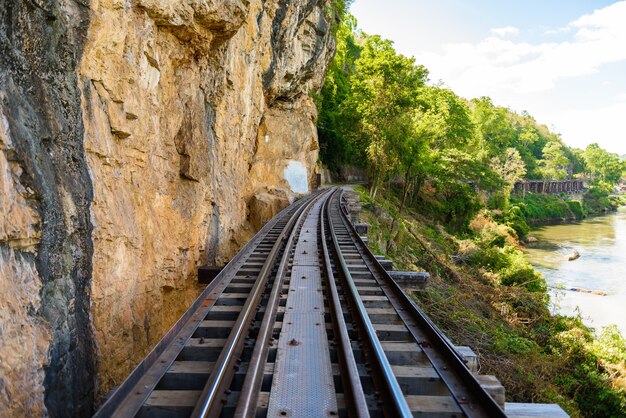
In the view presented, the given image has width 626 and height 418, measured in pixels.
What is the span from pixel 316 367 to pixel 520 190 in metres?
73.6

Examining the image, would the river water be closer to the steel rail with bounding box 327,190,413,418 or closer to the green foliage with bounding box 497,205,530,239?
the green foliage with bounding box 497,205,530,239

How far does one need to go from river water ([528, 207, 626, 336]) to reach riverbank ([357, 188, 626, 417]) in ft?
7.25

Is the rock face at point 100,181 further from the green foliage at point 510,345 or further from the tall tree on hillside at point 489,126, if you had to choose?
the tall tree on hillside at point 489,126

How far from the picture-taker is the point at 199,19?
8.45 metres

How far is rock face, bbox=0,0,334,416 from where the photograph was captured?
3666 millimetres

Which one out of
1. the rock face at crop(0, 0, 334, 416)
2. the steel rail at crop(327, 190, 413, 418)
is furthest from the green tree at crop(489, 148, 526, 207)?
the steel rail at crop(327, 190, 413, 418)

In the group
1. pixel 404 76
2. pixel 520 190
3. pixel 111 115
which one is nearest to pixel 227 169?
pixel 111 115

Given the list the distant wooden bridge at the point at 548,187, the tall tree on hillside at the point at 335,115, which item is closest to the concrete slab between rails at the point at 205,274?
the tall tree on hillside at the point at 335,115

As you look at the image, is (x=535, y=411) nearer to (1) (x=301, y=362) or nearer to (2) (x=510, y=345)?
(1) (x=301, y=362)

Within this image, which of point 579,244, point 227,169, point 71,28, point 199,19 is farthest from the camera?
point 579,244

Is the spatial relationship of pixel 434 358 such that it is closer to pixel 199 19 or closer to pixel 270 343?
pixel 270 343

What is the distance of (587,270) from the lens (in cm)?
2797

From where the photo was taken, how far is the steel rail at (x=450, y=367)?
11.4 feet

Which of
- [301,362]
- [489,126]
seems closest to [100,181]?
[301,362]
